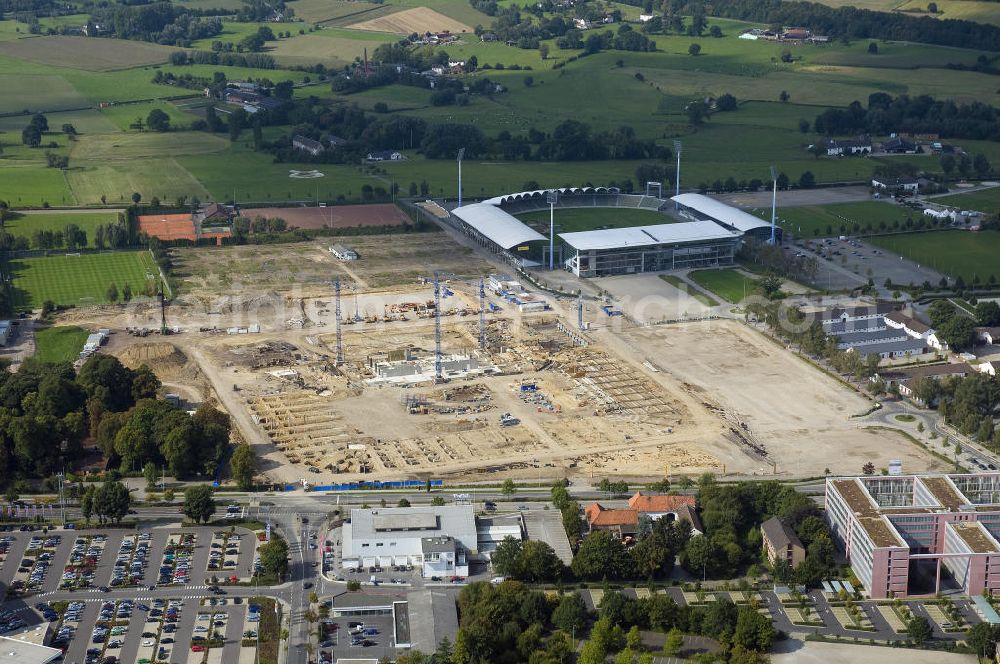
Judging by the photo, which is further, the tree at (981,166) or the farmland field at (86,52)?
the farmland field at (86,52)

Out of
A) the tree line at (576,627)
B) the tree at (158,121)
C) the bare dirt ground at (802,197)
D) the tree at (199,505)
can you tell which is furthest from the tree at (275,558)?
the tree at (158,121)

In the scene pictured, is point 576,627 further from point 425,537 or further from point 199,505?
point 199,505

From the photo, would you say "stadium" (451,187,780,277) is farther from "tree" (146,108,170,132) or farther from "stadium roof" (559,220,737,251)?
"tree" (146,108,170,132)

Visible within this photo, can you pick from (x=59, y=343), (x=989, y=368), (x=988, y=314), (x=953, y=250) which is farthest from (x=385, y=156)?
(x=989, y=368)

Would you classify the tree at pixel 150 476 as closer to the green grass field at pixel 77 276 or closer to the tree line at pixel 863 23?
the green grass field at pixel 77 276

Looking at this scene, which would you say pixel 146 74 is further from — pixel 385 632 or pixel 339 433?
pixel 385 632

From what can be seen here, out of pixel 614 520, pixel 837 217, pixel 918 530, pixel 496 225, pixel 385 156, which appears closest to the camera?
pixel 918 530
